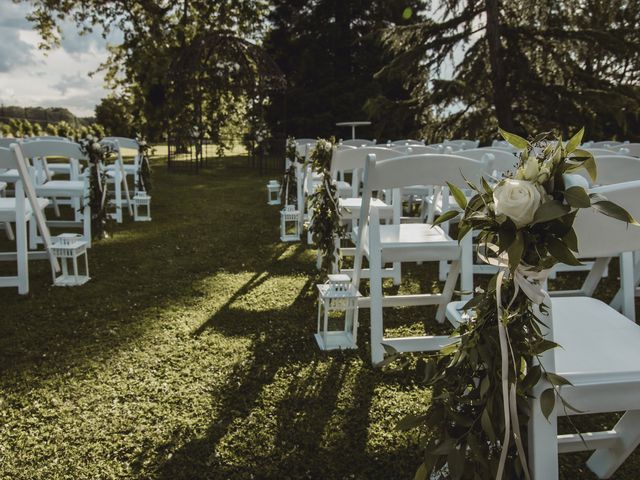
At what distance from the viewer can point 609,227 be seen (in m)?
1.09

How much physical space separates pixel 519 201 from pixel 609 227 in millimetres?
226

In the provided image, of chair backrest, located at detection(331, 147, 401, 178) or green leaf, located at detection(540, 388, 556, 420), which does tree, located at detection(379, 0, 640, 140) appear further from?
green leaf, located at detection(540, 388, 556, 420)

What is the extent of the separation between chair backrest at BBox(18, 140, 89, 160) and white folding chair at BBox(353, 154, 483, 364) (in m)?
2.68

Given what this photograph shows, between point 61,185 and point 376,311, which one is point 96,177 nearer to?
point 61,185

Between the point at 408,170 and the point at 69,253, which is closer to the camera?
the point at 408,170

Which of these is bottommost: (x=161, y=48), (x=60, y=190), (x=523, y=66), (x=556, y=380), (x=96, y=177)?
(x=556, y=380)

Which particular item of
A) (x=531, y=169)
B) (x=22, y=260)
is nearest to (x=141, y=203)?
(x=22, y=260)

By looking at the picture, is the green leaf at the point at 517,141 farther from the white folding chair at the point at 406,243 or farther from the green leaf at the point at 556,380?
the white folding chair at the point at 406,243

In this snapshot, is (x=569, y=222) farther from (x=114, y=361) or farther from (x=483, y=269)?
(x=483, y=269)

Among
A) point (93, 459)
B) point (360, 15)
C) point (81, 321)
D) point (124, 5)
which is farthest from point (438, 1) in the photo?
point (93, 459)

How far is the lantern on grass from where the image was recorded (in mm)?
2820

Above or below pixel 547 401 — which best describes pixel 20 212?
above

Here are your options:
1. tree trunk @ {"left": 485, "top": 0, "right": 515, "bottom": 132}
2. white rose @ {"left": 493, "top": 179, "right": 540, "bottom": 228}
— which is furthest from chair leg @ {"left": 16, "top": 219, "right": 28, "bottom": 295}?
tree trunk @ {"left": 485, "top": 0, "right": 515, "bottom": 132}

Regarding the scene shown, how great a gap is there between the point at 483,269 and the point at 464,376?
2.72m
